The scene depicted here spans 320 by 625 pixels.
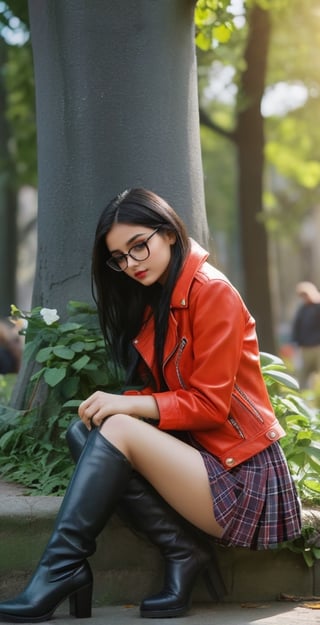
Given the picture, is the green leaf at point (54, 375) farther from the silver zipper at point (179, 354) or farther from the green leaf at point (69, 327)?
the silver zipper at point (179, 354)

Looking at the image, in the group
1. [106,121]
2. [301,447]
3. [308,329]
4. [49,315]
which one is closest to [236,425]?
[301,447]

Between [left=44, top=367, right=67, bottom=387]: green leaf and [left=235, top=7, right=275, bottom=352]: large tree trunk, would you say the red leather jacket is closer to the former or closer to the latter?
[left=44, top=367, right=67, bottom=387]: green leaf

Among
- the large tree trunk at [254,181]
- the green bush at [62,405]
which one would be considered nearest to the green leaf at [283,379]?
the green bush at [62,405]

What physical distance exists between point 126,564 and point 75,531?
0.57 m

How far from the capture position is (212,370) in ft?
11.8

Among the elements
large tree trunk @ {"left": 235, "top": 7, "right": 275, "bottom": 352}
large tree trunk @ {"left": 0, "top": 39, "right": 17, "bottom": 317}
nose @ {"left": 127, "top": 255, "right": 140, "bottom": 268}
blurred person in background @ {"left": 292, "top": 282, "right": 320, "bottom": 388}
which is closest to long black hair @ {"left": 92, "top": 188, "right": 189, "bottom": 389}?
nose @ {"left": 127, "top": 255, "right": 140, "bottom": 268}

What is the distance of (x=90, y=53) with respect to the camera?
193 inches

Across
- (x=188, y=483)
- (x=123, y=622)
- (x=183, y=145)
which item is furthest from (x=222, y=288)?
(x=183, y=145)

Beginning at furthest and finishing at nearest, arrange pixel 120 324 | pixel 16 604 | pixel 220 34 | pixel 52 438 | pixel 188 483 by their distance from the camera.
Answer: pixel 220 34 < pixel 52 438 < pixel 120 324 < pixel 188 483 < pixel 16 604

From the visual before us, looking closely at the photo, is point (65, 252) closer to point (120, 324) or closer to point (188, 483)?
point (120, 324)

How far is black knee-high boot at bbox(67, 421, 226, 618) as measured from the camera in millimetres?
3619

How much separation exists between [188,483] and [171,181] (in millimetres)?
1757

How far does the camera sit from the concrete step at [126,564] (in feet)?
12.7

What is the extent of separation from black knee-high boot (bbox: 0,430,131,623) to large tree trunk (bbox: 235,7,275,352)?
29.5ft
